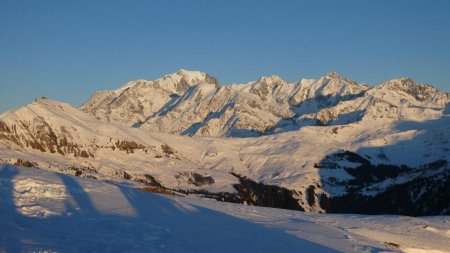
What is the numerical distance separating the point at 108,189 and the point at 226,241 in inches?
531

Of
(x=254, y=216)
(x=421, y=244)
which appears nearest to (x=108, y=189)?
(x=254, y=216)

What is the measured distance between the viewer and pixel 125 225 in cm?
2616

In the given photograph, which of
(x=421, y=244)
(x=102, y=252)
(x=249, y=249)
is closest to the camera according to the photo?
(x=102, y=252)

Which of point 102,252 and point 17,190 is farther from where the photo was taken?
point 17,190

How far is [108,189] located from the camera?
3731 cm

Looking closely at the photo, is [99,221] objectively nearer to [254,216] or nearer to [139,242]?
[139,242]

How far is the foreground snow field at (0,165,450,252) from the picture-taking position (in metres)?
22.5

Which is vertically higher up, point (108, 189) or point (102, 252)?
point (108, 189)

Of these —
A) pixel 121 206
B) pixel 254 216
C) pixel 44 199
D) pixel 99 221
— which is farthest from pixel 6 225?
pixel 254 216

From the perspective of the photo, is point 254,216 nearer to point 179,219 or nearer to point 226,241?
point 179,219

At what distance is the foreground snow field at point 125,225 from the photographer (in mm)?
22500

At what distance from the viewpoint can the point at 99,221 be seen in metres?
26.4

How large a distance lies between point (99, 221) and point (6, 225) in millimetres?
4415

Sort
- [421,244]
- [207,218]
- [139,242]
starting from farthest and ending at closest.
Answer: [421,244], [207,218], [139,242]
